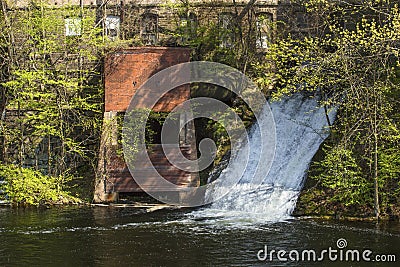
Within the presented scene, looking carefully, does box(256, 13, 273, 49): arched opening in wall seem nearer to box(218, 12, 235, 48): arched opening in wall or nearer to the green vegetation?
box(218, 12, 235, 48): arched opening in wall

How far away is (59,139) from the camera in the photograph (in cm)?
2103

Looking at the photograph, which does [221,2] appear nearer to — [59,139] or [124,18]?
[124,18]

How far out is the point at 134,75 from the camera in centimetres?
1978

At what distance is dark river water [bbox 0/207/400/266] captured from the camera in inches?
418

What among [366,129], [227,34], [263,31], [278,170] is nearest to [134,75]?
[227,34]
